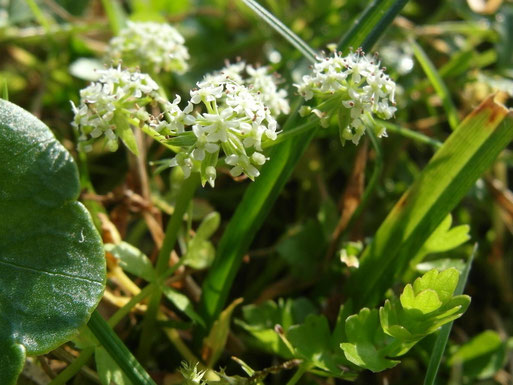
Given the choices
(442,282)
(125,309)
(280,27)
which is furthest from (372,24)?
(125,309)

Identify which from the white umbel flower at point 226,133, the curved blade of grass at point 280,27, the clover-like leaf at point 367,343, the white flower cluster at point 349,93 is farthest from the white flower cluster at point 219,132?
the clover-like leaf at point 367,343

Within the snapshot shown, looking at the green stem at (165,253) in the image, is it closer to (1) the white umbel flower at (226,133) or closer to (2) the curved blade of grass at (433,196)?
(1) the white umbel flower at (226,133)

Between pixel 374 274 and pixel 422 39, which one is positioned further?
pixel 422 39

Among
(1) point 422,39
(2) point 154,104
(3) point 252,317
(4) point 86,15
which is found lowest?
(4) point 86,15

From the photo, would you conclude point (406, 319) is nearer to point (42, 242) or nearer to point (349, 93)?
point (349, 93)

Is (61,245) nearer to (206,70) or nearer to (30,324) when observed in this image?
(30,324)

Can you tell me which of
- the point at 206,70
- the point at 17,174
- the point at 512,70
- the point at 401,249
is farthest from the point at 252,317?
the point at 512,70
